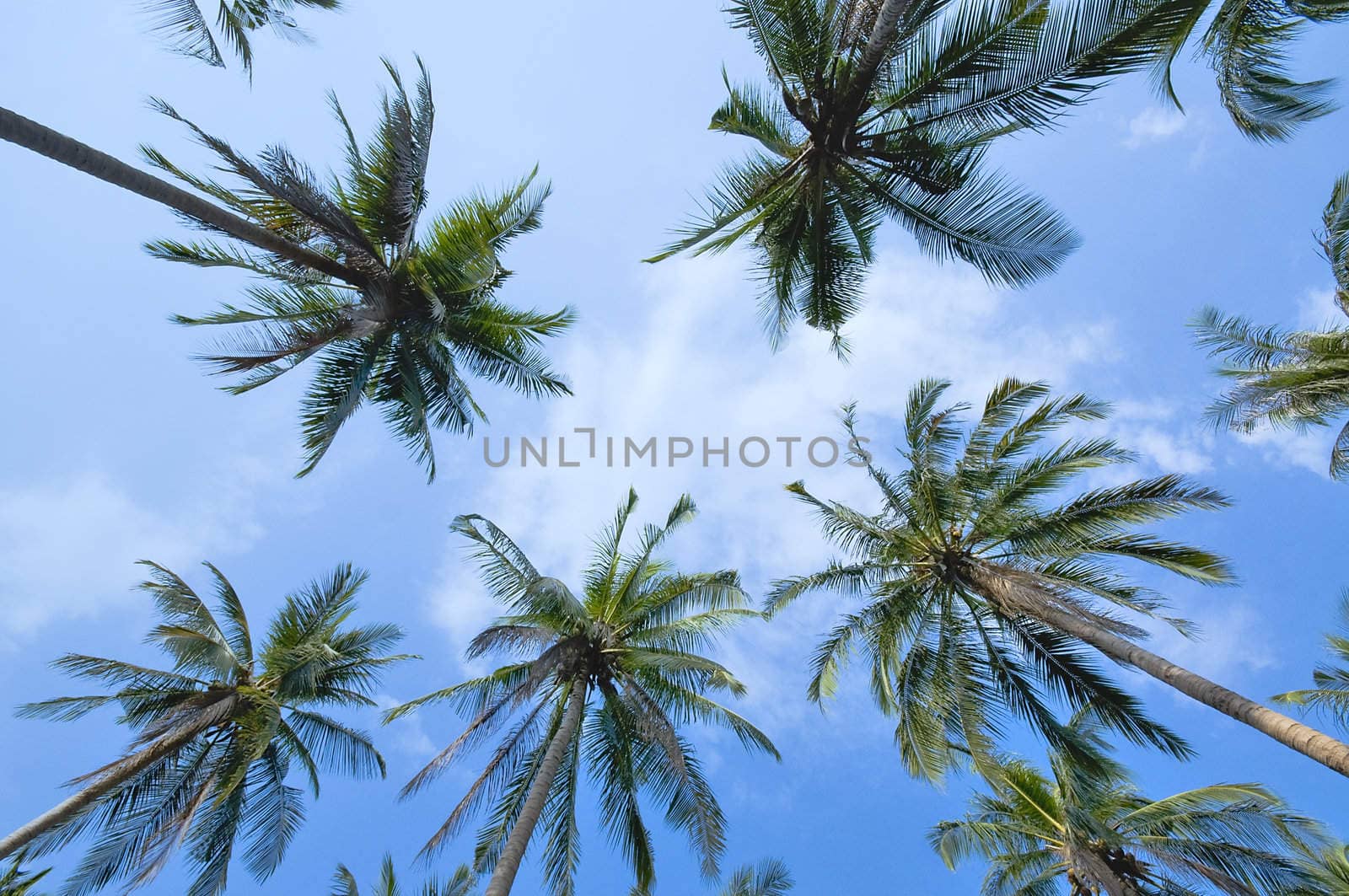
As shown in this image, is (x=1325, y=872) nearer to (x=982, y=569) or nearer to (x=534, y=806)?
(x=982, y=569)

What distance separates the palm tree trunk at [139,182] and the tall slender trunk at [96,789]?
8640 mm

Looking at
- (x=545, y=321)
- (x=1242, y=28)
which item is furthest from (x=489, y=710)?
(x=1242, y=28)

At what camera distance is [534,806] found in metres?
9.84

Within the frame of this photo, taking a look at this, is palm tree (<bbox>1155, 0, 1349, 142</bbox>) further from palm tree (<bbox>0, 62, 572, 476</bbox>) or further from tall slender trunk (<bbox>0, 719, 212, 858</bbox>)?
tall slender trunk (<bbox>0, 719, 212, 858</bbox>)

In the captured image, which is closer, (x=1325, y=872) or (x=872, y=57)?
(x=872, y=57)

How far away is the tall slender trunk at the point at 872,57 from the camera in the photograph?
731 cm

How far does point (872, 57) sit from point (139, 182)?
27.4ft

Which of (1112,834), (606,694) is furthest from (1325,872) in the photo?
(606,694)

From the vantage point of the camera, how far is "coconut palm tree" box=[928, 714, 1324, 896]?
35.6 ft

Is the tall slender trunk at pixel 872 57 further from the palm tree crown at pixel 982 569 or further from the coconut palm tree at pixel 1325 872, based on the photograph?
the coconut palm tree at pixel 1325 872

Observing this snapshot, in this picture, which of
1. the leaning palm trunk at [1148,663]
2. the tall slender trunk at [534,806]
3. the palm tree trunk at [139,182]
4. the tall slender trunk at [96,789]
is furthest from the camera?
the tall slender trunk at [96,789]

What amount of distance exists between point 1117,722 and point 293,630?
14.8 metres

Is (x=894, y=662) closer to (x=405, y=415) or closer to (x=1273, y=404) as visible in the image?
(x=1273, y=404)

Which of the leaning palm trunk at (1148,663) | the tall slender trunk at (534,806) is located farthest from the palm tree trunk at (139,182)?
the leaning palm trunk at (1148,663)
